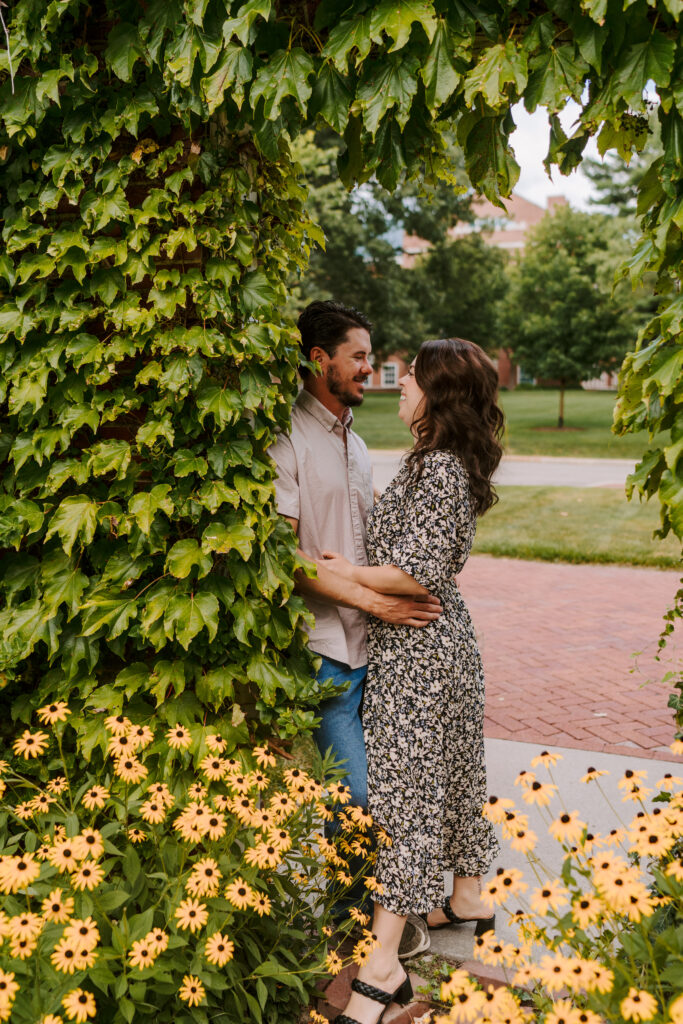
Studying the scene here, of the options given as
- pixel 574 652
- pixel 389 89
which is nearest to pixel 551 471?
pixel 574 652

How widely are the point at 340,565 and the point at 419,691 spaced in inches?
20.5

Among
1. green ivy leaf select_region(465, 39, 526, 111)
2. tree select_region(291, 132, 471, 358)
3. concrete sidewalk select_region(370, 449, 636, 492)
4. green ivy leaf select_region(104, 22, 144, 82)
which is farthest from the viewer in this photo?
tree select_region(291, 132, 471, 358)

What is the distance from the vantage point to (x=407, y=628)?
2.99 m

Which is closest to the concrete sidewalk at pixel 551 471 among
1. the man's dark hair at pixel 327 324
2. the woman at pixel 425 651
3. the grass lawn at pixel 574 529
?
the grass lawn at pixel 574 529

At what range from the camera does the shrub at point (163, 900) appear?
1880 millimetres

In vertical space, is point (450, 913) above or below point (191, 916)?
below

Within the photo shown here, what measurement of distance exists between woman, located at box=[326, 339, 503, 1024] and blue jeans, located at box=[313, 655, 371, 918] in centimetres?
7

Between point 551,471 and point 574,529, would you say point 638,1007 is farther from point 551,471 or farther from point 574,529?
point 551,471

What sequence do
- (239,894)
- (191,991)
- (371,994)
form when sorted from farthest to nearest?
(371,994) → (239,894) → (191,991)

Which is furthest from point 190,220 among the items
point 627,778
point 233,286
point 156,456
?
point 627,778

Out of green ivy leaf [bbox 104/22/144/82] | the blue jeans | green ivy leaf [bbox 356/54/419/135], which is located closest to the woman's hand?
the blue jeans

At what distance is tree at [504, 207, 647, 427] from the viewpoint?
26781mm

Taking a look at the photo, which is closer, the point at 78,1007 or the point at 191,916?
the point at 78,1007

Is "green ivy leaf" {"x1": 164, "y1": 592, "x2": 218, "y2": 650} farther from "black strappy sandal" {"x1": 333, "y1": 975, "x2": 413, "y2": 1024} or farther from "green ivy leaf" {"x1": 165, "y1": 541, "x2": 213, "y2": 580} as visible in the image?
"black strappy sandal" {"x1": 333, "y1": 975, "x2": 413, "y2": 1024}
